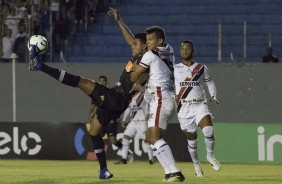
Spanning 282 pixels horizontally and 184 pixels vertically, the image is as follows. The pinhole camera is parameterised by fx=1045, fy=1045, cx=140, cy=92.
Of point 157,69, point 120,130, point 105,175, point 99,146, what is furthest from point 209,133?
point 120,130

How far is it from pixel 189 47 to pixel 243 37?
8567mm

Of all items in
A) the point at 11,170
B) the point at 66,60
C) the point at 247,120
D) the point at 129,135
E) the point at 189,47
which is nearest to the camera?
the point at 189,47

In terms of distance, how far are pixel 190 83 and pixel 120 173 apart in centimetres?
213

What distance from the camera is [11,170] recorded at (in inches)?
806

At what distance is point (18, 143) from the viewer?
2597 cm

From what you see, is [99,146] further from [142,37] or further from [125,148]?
[125,148]

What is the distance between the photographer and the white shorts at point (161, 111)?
1527 centimetres

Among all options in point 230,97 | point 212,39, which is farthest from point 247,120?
point 212,39

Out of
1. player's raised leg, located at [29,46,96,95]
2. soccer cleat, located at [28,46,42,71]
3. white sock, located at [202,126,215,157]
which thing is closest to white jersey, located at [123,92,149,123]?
white sock, located at [202,126,215,157]

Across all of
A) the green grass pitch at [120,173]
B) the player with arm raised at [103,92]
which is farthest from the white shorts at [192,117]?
the player with arm raised at [103,92]

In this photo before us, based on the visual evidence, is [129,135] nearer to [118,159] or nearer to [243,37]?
[118,159]

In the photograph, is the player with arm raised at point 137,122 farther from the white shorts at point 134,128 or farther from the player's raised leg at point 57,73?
the player's raised leg at point 57,73

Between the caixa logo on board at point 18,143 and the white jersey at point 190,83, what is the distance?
7856 millimetres

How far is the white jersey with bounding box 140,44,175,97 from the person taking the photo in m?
15.2
